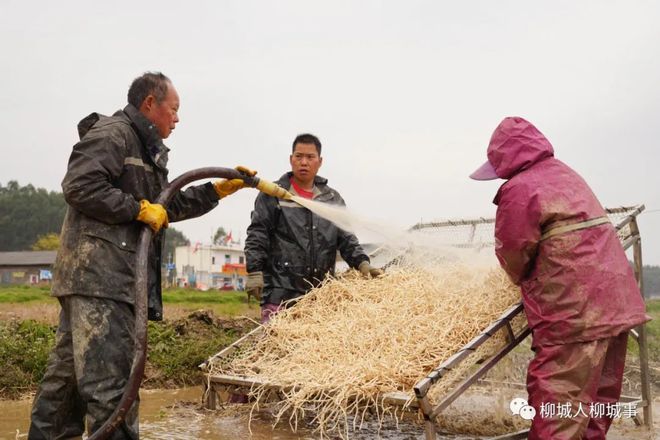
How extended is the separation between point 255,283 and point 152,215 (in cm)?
168

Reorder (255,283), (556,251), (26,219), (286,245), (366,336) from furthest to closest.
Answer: (26,219) < (286,245) < (255,283) < (366,336) < (556,251)

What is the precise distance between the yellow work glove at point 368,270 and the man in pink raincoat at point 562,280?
76.5 inches

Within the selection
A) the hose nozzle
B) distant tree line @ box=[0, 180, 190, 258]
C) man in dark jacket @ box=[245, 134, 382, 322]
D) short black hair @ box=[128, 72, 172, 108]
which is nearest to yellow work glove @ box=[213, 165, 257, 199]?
the hose nozzle

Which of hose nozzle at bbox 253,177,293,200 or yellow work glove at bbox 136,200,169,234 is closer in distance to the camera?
yellow work glove at bbox 136,200,169,234

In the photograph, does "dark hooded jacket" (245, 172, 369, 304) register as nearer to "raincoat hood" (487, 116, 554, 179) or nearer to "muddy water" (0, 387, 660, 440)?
"muddy water" (0, 387, 660, 440)

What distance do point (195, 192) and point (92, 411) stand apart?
158cm

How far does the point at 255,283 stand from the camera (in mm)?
5094

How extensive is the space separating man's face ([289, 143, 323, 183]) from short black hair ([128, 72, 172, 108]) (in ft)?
5.81

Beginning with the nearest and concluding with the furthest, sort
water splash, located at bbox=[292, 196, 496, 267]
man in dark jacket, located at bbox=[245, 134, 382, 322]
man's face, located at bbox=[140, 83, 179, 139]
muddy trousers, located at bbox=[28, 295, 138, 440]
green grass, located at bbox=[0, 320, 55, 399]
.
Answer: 1. muddy trousers, located at bbox=[28, 295, 138, 440]
2. man's face, located at bbox=[140, 83, 179, 139]
3. water splash, located at bbox=[292, 196, 496, 267]
4. man in dark jacket, located at bbox=[245, 134, 382, 322]
5. green grass, located at bbox=[0, 320, 55, 399]

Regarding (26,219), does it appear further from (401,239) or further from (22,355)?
(401,239)

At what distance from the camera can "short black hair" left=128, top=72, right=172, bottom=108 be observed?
12.6ft

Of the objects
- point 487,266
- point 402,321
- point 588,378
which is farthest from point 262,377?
point 588,378

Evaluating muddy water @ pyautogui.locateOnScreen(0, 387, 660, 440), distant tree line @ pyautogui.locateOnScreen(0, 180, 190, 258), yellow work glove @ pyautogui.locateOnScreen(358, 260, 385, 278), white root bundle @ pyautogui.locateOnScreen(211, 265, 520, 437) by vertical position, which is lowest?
muddy water @ pyautogui.locateOnScreen(0, 387, 660, 440)

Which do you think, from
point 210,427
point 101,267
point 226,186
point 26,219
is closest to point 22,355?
point 210,427
